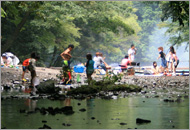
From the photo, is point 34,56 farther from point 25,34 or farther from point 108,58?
point 108,58

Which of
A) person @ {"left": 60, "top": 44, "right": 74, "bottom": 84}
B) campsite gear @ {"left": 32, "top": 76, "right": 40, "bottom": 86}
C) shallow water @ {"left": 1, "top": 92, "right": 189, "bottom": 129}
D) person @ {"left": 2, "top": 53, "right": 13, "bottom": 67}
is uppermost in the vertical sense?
person @ {"left": 2, "top": 53, "right": 13, "bottom": 67}

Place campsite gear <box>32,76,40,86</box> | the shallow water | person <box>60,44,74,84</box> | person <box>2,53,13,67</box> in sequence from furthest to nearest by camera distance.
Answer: person <box>2,53,13,67</box>, person <box>60,44,74,84</box>, campsite gear <box>32,76,40,86</box>, the shallow water

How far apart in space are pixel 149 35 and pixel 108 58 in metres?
21.2

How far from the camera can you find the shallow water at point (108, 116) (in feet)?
29.9

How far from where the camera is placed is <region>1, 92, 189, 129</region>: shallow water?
9.12 meters

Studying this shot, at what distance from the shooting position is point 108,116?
1069cm

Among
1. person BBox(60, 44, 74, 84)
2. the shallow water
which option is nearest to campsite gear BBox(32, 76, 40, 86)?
person BBox(60, 44, 74, 84)

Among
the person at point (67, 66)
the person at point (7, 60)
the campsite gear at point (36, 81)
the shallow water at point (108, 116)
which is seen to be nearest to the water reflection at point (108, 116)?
the shallow water at point (108, 116)

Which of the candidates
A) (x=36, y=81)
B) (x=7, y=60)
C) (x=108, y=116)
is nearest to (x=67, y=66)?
(x=36, y=81)

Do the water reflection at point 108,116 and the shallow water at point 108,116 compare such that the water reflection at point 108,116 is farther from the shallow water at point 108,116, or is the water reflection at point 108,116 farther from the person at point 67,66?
the person at point 67,66

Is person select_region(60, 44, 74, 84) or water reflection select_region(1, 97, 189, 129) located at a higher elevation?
person select_region(60, 44, 74, 84)

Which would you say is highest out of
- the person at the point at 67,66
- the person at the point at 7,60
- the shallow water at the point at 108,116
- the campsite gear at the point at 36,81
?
the person at the point at 7,60

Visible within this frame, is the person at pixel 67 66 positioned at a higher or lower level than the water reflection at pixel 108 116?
higher

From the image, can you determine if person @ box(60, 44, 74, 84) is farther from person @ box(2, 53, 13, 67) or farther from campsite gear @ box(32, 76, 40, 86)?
person @ box(2, 53, 13, 67)
